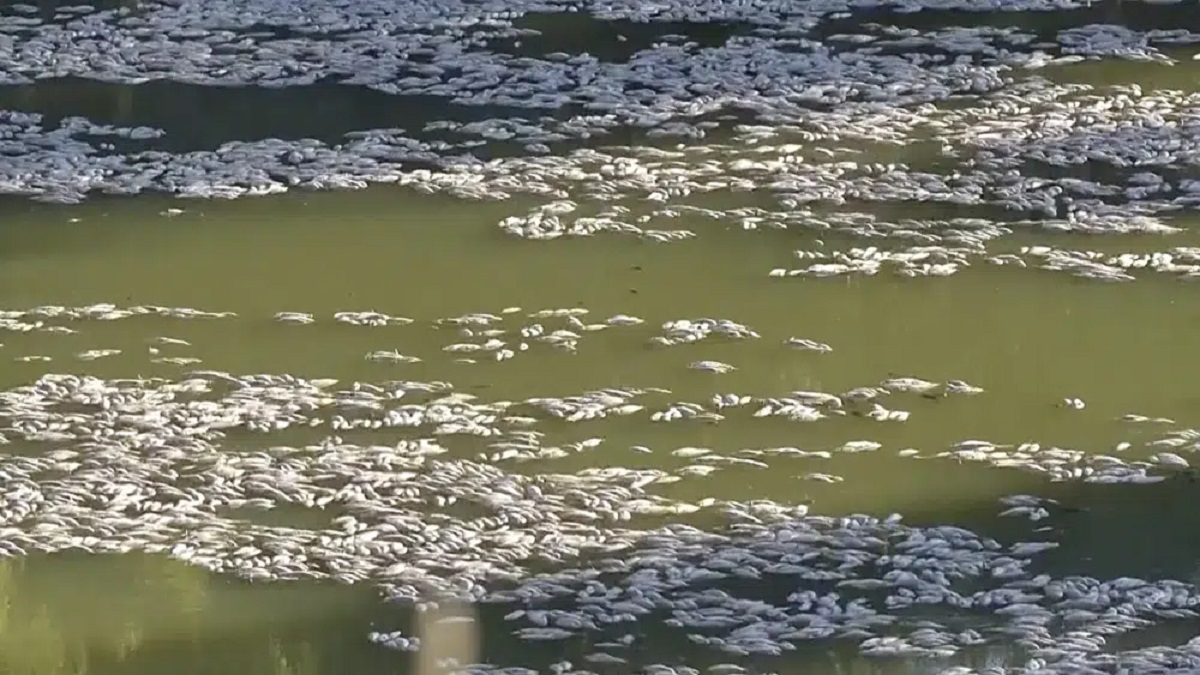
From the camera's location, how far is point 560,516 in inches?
165

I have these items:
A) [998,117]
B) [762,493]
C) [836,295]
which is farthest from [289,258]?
[998,117]

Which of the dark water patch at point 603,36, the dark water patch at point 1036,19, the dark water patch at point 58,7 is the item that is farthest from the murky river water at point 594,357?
the dark water patch at point 58,7

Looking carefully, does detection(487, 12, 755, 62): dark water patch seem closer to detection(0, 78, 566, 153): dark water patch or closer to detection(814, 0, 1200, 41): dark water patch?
detection(814, 0, 1200, 41): dark water patch

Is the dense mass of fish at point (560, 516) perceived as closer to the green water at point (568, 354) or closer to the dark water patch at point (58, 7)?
the green water at point (568, 354)

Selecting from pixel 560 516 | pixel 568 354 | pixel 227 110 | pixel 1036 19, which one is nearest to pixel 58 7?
pixel 227 110

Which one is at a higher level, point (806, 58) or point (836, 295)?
point (806, 58)

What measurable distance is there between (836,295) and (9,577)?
97.8 inches

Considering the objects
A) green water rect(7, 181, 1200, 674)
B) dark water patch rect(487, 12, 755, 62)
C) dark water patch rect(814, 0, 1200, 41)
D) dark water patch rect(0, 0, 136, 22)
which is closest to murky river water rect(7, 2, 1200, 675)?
green water rect(7, 181, 1200, 674)

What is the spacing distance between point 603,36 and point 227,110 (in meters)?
1.82

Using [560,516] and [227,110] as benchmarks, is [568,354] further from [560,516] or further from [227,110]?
[227,110]

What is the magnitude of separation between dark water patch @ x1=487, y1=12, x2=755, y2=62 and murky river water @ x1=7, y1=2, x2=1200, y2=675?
1.23 meters

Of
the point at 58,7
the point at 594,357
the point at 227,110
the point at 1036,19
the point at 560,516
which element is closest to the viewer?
the point at 560,516

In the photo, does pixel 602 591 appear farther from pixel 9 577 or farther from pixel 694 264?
pixel 694 264

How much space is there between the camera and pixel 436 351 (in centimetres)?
514
